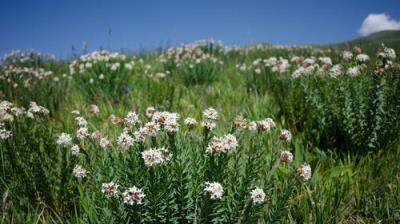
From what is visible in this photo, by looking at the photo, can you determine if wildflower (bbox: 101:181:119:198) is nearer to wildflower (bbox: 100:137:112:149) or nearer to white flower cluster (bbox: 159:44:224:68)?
wildflower (bbox: 100:137:112:149)

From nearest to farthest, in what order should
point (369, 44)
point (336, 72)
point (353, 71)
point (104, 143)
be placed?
point (104, 143), point (353, 71), point (336, 72), point (369, 44)

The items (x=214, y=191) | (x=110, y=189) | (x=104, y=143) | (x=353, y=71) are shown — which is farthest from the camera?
(x=353, y=71)

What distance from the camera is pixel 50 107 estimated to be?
5855 mm

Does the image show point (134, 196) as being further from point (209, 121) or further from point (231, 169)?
point (231, 169)

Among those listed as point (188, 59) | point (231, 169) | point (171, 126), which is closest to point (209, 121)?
point (171, 126)

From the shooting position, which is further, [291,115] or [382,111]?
[291,115]

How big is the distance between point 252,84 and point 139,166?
4619 millimetres

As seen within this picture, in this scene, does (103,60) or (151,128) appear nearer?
(151,128)

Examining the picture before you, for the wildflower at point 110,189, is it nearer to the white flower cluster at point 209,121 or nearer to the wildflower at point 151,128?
the wildflower at point 151,128

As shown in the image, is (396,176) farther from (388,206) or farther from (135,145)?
(135,145)

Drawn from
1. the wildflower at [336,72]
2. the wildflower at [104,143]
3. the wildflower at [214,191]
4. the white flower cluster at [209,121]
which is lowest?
the wildflower at [214,191]

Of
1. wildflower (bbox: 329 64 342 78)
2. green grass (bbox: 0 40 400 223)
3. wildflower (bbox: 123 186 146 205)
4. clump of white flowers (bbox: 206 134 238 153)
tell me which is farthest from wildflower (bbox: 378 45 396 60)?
wildflower (bbox: 123 186 146 205)

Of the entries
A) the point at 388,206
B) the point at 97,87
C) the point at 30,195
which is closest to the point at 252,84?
the point at 97,87

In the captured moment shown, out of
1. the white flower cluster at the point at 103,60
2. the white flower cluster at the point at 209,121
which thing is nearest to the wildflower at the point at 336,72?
the white flower cluster at the point at 209,121
